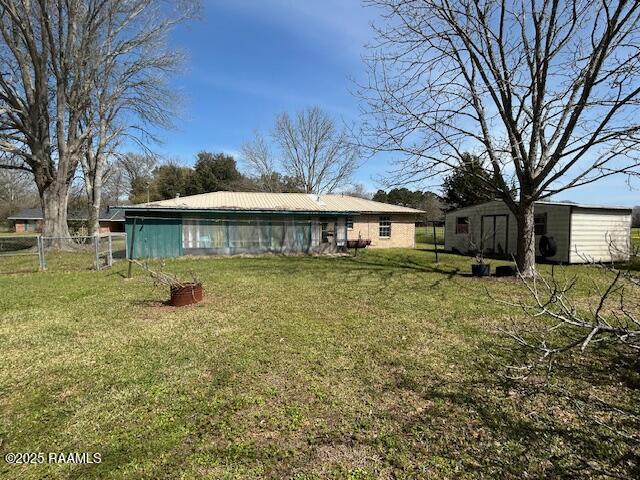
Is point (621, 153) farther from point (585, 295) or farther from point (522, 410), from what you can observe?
point (522, 410)

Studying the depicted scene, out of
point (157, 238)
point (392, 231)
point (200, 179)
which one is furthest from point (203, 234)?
point (200, 179)

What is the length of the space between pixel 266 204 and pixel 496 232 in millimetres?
12084

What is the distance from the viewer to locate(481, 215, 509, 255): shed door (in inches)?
660

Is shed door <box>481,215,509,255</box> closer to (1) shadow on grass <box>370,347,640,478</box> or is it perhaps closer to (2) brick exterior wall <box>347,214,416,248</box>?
(2) brick exterior wall <box>347,214,416,248</box>

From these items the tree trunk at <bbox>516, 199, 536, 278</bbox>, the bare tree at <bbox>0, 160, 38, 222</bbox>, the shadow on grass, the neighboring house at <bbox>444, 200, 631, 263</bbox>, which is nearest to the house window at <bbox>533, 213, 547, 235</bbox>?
the neighboring house at <bbox>444, 200, 631, 263</bbox>

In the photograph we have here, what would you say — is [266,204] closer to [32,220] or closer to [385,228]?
[385,228]

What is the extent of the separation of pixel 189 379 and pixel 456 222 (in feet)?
62.9

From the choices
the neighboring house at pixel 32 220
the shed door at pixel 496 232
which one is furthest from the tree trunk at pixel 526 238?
the neighboring house at pixel 32 220

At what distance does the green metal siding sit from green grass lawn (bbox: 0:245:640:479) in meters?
8.33

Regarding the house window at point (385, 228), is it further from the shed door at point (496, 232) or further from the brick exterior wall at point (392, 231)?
the shed door at point (496, 232)

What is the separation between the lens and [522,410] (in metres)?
3.02

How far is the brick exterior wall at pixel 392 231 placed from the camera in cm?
2172

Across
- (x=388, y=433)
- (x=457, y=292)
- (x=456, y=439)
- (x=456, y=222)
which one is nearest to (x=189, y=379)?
(x=388, y=433)

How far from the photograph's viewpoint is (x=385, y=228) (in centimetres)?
2247
